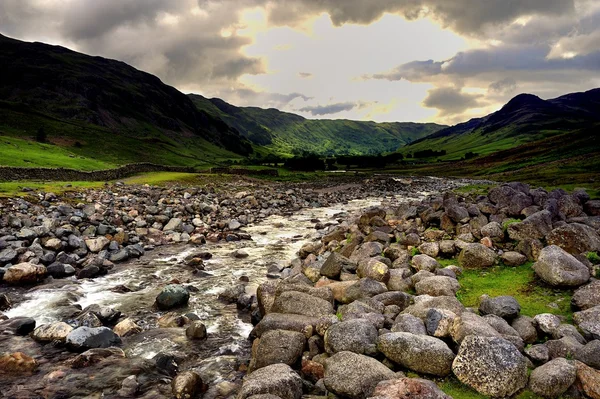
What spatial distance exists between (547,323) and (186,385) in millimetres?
9848

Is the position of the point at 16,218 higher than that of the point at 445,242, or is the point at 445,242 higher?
the point at 16,218

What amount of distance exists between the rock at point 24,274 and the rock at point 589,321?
73.8 feet

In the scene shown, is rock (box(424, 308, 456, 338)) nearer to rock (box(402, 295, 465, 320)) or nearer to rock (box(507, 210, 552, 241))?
rock (box(402, 295, 465, 320))

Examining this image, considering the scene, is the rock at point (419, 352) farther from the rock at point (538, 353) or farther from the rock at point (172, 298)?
the rock at point (172, 298)

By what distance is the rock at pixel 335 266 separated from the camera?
53.6ft

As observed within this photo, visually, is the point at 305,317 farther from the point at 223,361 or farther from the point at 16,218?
the point at 16,218

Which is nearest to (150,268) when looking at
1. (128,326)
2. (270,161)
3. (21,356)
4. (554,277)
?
(128,326)

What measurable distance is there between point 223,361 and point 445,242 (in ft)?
38.8

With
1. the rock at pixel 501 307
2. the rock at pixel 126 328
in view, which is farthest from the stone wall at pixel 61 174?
the rock at pixel 501 307

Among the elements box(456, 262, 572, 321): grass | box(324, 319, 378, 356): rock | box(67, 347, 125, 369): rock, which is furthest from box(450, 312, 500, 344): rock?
box(67, 347, 125, 369): rock

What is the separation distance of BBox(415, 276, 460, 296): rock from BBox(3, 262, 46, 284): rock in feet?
60.4

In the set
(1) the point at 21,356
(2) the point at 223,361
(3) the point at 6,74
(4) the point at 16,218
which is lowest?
(2) the point at 223,361

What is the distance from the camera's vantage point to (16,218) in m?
24.8

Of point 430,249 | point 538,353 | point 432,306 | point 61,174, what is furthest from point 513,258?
point 61,174
